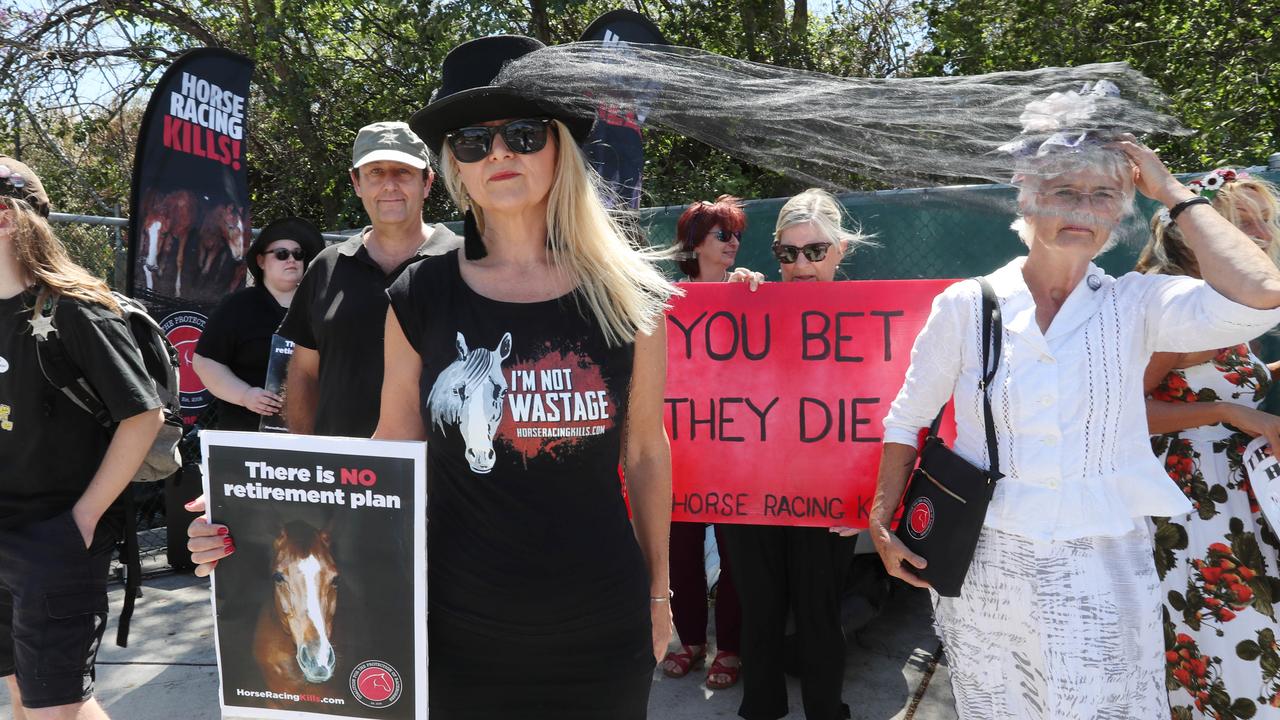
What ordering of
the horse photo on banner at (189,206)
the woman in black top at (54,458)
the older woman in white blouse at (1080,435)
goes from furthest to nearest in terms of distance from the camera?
1. the horse photo on banner at (189,206)
2. the woman in black top at (54,458)
3. the older woman in white blouse at (1080,435)

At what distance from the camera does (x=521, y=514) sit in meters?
1.96

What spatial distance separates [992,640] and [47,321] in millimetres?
2734

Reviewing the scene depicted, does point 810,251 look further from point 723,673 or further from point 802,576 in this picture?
point 723,673

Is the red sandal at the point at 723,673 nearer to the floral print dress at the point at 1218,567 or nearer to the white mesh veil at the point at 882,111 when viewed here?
the floral print dress at the point at 1218,567

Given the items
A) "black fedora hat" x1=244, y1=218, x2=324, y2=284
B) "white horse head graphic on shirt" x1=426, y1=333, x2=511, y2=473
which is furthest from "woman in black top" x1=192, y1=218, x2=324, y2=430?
"white horse head graphic on shirt" x1=426, y1=333, x2=511, y2=473

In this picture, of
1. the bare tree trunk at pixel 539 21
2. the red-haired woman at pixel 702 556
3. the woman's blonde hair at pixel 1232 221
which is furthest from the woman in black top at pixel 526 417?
the bare tree trunk at pixel 539 21

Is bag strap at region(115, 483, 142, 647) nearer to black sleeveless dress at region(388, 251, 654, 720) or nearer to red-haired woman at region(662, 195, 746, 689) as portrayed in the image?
black sleeveless dress at region(388, 251, 654, 720)

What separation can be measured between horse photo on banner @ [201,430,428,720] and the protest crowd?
0.07m

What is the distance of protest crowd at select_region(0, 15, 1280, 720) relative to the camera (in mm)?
1989

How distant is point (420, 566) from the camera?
1942mm

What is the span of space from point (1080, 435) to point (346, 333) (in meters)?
2.20

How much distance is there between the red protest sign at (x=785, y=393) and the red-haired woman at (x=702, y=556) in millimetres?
671

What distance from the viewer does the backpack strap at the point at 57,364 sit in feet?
8.97

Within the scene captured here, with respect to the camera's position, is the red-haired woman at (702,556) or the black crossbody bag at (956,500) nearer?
the black crossbody bag at (956,500)
